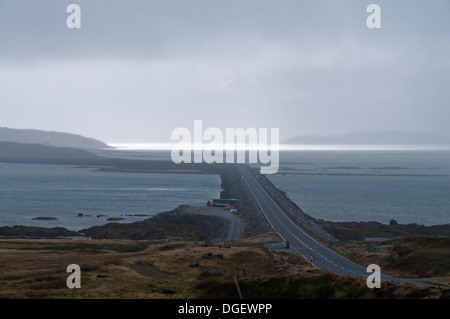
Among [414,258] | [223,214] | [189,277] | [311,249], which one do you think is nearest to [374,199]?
[223,214]

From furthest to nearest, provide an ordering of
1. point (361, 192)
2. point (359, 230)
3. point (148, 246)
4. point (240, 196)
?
point (361, 192) < point (240, 196) < point (359, 230) < point (148, 246)

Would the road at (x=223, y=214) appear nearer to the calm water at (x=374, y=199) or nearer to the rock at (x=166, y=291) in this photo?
the calm water at (x=374, y=199)

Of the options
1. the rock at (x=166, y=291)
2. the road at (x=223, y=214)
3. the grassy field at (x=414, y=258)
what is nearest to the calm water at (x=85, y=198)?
the road at (x=223, y=214)

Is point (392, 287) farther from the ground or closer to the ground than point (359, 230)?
farther from the ground
